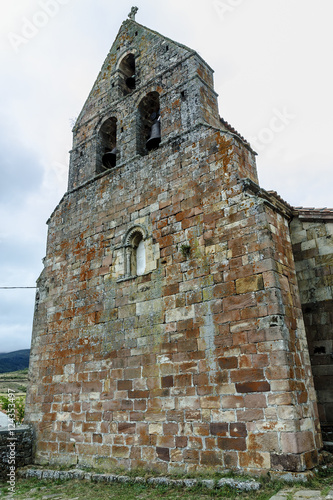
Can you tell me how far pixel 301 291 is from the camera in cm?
732

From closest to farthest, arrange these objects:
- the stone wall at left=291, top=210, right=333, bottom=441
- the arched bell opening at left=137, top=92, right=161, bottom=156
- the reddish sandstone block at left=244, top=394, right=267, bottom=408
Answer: the reddish sandstone block at left=244, top=394, right=267, bottom=408 < the stone wall at left=291, top=210, right=333, bottom=441 < the arched bell opening at left=137, top=92, right=161, bottom=156

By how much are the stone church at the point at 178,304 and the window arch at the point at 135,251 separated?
1.0 inches

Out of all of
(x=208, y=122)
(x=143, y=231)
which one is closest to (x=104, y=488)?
(x=143, y=231)

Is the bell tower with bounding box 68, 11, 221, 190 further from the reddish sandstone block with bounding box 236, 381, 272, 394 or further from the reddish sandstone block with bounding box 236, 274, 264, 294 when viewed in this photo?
the reddish sandstone block with bounding box 236, 381, 272, 394

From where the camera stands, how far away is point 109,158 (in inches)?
408

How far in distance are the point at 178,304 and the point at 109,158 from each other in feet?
16.9

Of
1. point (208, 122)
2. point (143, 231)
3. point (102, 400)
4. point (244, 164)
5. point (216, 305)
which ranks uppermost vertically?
point (208, 122)

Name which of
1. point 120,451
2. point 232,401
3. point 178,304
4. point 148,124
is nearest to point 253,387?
point 232,401

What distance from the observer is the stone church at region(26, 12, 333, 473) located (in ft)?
18.7

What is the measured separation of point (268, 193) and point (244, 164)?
2.33 ft

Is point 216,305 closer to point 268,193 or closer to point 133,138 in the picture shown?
point 268,193

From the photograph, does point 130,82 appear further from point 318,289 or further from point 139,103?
point 318,289

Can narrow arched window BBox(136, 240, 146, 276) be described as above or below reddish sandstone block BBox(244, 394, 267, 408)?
above

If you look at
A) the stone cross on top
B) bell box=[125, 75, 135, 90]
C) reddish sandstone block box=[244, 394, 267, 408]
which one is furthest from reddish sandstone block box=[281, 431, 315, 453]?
the stone cross on top
